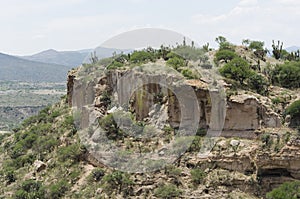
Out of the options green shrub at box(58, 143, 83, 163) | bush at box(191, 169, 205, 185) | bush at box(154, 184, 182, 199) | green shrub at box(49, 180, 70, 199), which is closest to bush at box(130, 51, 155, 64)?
green shrub at box(58, 143, 83, 163)

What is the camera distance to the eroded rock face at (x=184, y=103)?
111 feet

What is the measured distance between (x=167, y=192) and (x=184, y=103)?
23.2ft

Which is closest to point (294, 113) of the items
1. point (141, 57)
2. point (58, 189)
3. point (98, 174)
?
point (98, 174)

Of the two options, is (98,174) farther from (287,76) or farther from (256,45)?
(256,45)

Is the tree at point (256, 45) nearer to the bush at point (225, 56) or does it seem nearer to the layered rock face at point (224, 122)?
the bush at point (225, 56)

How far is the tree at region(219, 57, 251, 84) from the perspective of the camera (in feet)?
125

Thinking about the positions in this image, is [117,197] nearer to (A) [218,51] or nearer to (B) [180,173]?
(B) [180,173]

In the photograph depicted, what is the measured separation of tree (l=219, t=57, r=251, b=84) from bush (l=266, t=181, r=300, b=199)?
10.1 m

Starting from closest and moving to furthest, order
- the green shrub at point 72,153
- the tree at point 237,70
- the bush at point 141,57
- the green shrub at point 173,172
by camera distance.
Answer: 1. the green shrub at point 173,172
2. the tree at point 237,70
3. the green shrub at point 72,153
4. the bush at point 141,57

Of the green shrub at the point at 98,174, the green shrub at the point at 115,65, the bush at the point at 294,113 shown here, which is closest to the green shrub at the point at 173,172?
the green shrub at the point at 98,174

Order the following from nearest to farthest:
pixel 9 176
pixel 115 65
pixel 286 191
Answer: pixel 286 191, pixel 9 176, pixel 115 65

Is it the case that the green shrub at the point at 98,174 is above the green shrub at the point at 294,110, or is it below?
below

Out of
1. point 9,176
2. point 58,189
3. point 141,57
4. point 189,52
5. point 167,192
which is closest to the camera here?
point 167,192

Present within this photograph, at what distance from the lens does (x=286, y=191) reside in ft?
99.7
